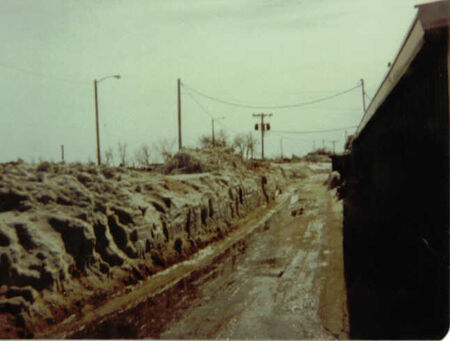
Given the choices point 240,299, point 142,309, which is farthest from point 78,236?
point 240,299

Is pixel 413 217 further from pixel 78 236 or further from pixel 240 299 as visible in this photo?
pixel 78 236

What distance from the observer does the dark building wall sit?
4840 mm

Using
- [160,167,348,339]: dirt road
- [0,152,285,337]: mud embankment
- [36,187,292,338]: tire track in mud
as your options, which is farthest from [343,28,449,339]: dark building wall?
[0,152,285,337]: mud embankment

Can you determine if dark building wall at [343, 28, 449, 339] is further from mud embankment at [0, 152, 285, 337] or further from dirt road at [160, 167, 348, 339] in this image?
mud embankment at [0, 152, 285, 337]

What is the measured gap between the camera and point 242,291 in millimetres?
9062

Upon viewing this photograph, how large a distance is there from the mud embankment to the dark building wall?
Answer: 16.7ft

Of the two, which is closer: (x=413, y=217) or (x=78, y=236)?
(x=413, y=217)

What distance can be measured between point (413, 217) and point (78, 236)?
655 cm

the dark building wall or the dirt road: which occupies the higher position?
the dark building wall

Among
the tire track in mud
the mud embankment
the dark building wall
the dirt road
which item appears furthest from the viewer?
the mud embankment

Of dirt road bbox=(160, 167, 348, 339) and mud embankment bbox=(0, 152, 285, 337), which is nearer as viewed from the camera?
dirt road bbox=(160, 167, 348, 339)

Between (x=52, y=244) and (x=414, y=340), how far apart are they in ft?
21.3

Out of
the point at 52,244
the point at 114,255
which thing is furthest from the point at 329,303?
the point at 52,244

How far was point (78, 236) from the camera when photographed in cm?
894
